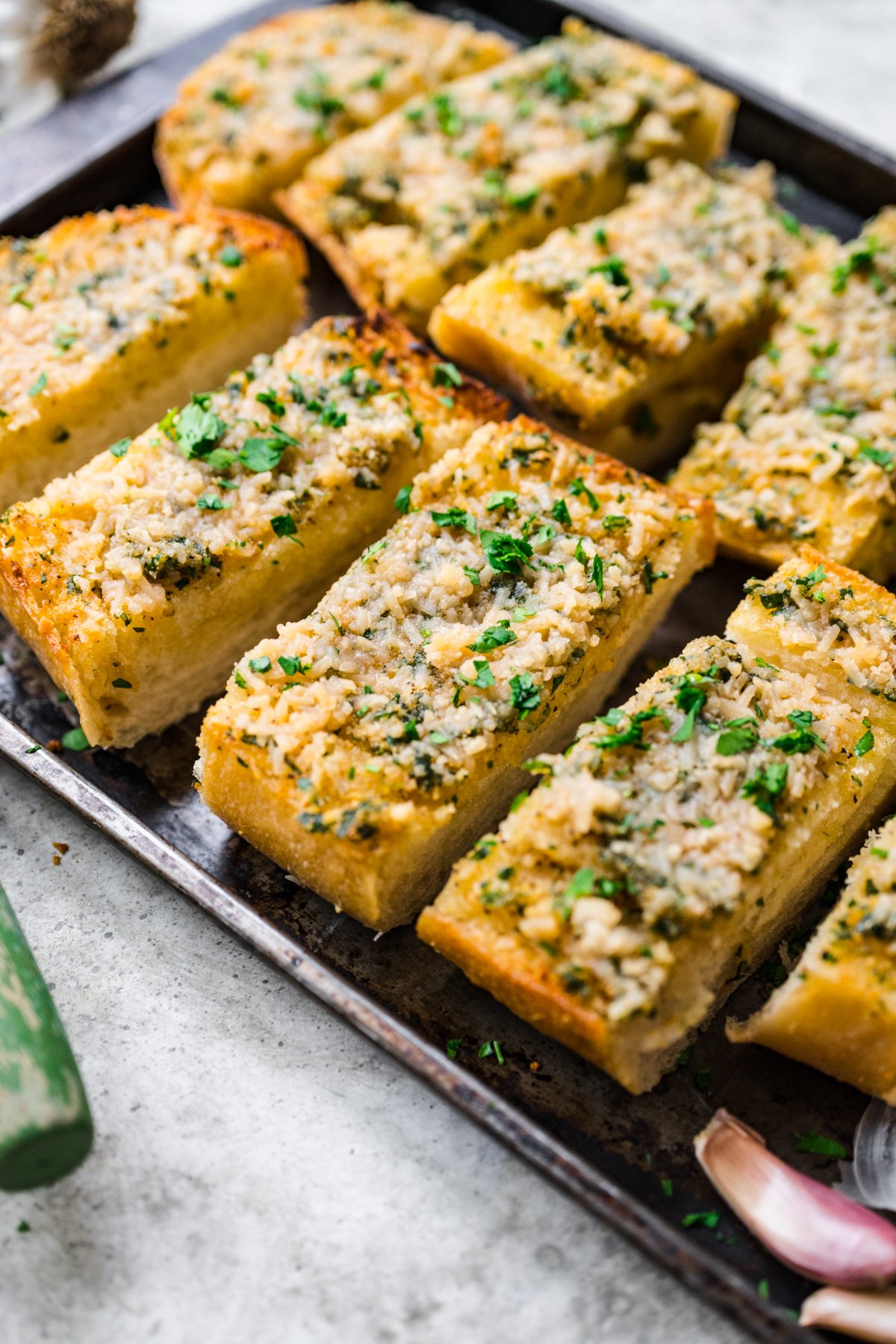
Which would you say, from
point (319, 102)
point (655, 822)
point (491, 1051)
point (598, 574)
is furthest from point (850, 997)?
point (319, 102)

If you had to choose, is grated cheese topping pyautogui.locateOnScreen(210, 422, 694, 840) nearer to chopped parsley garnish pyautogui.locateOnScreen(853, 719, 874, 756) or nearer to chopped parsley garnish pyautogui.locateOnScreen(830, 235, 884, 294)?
chopped parsley garnish pyautogui.locateOnScreen(853, 719, 874, 756)

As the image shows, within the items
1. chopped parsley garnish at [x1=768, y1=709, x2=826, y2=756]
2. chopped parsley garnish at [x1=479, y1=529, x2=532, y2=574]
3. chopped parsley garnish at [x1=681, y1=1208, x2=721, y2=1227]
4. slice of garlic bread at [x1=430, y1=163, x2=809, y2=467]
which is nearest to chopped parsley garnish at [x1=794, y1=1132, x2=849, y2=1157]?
chopped parsley garnish at [x1=681, y1=1208, x2=721, y2=1227]

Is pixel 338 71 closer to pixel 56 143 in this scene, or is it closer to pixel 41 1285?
pixel 56 143

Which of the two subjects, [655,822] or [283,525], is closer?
[655,822]

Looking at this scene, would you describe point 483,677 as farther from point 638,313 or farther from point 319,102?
point 319,102

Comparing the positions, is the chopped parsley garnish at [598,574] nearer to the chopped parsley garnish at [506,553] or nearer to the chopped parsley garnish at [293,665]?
the chopped parsley garnish at [506,553]

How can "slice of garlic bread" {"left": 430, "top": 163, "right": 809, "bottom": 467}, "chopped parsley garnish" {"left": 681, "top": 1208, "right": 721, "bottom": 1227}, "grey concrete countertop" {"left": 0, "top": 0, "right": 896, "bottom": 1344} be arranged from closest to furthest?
"chopped parsley garnish" {"left": 681, "top": 1208, "right": 721, "bottom": 1227} < "grey concrete countertop" {"left": 0, "top": 0, "right": 896, "bottom": 1344} < "slice of garlic bread" {"left": 430, "top": 163, "right": 809, "bottom": 467}

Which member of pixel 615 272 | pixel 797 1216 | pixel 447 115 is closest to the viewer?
pixel 797 1216

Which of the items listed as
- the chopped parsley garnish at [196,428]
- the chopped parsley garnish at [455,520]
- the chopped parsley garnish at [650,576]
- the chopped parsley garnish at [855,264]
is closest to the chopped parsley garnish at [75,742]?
the chopped parsley garnish at [196,428]
